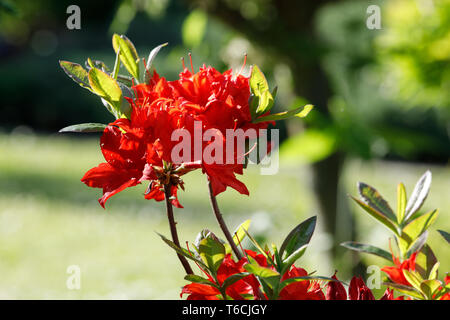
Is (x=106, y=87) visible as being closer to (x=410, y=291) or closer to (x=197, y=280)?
(x=197, y=280)

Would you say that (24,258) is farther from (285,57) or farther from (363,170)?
(363,170)

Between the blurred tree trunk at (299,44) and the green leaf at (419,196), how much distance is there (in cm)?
114

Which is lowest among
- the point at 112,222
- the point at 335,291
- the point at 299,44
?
the point at 112,222

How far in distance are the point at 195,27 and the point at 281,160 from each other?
53cm

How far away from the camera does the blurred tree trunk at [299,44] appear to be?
1.75m

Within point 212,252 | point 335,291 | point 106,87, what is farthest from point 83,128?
point 335,291

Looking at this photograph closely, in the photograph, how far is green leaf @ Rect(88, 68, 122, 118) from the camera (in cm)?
51

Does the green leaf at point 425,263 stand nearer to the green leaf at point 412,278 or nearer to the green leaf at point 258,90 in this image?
the green leaf at point 412,278

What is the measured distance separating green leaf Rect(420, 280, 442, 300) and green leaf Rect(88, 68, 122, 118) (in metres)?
0.32

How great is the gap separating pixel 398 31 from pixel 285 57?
649 millimetres

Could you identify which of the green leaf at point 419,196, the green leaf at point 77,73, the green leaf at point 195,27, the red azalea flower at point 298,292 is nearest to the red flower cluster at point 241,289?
the red azalea flower at point 298,292

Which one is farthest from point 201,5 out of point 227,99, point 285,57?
point 227,99

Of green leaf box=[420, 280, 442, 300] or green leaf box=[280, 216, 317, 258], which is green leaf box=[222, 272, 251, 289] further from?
green leaf box=[420, 280, 442, 300]

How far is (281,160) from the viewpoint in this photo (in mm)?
1368
